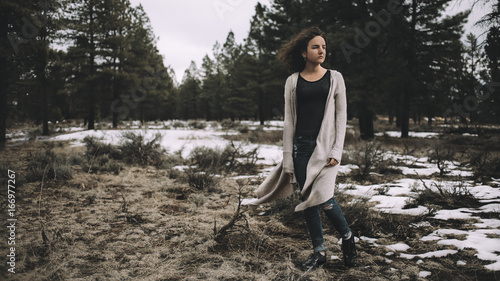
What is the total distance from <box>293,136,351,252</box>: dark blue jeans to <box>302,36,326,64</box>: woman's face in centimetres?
62

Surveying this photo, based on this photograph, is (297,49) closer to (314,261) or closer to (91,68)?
(314,261)

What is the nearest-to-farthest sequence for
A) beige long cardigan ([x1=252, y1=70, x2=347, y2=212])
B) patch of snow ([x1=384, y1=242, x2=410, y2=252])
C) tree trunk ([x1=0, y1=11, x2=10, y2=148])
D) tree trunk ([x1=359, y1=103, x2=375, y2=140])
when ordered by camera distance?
beige long cardigan ([x1=252, y1=70, x2=347, y2=212]), patch of snow ([x1=384, y1=242, x2=410, y2=252]), tree trunk ([x1=0, y1=11, x2=10, y2=148]), tree trunk ([x1=359, y1=103, x2=375, y2=140])

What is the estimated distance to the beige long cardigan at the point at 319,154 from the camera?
1.96 metres

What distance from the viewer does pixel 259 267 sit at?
217cm

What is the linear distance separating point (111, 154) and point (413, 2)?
53.9 ft

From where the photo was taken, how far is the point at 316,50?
2.09 m

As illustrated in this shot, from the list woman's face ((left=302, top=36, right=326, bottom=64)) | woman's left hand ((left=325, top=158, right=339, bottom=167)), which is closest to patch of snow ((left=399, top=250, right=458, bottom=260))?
woman's left hand ((left=325, top=158, right=339, bottom=167))

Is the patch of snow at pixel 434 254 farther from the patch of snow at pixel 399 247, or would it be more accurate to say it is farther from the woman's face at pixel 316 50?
the woman's face at pixel 316 50

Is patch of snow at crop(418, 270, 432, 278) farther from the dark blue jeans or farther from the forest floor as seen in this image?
the dark blue jeans

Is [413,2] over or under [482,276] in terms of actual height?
over

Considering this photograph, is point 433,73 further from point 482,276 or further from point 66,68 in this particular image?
point 66,68

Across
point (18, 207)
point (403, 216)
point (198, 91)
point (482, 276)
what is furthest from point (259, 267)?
point (198, 91)

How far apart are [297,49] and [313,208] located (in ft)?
4.38

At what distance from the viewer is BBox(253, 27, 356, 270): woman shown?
1.98 m
